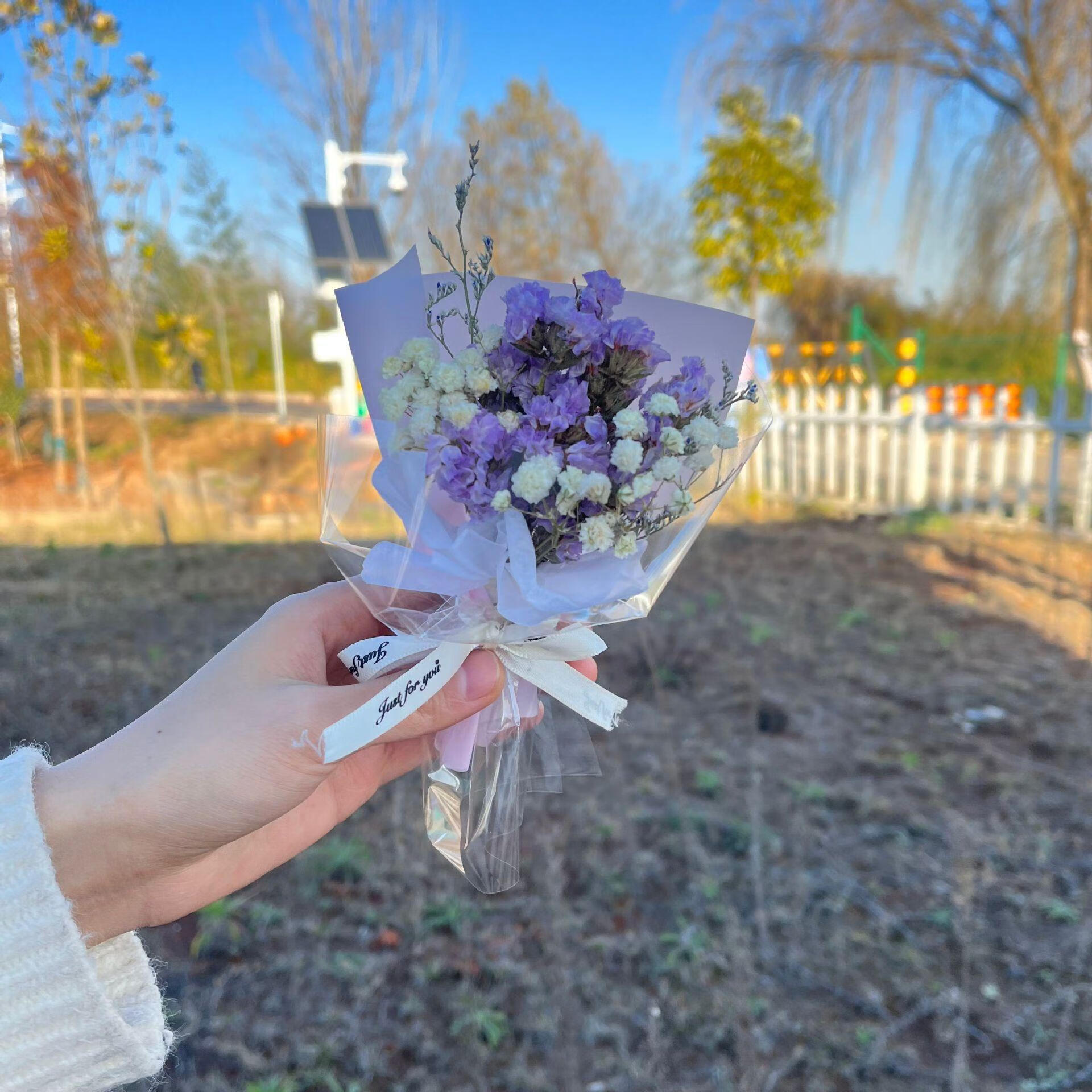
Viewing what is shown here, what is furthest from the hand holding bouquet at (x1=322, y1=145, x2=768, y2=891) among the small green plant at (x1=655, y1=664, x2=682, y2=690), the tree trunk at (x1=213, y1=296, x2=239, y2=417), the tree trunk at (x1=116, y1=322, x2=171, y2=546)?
the tree trunk at (x1=213, y1=296, x2=239, y2=417)

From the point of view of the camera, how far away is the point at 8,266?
680 centimetres

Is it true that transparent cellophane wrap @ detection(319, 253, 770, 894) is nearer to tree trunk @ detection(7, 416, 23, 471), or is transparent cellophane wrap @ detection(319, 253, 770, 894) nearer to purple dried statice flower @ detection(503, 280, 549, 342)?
purple dried statice flower @ detection(503, 280, 549, 342)

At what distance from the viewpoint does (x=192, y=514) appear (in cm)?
807

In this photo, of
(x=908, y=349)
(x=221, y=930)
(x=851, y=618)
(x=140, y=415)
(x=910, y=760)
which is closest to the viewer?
(x=221, y=930)

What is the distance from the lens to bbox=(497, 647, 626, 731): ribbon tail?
3.93 feet

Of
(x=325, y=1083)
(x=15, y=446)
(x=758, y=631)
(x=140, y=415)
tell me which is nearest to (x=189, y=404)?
(x=15, y=446)

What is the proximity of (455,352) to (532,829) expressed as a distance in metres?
1.78

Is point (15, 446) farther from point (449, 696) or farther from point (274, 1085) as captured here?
point (449, 696)

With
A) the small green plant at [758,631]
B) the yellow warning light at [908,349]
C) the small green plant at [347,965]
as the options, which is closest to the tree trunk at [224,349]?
the yellow warning light at [908,349]

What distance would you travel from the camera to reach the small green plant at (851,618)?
4.36 m

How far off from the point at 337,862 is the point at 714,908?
40.8 inches

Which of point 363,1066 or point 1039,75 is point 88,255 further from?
point 1039,75

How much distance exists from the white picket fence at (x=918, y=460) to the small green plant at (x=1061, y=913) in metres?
3.39

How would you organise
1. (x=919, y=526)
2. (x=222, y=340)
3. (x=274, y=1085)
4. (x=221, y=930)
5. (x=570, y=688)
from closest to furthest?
(x=570, y=688) < (x=274, y=1085) < (x=221, y=930) < (x=919, y=526) < (x=222, y=340)
